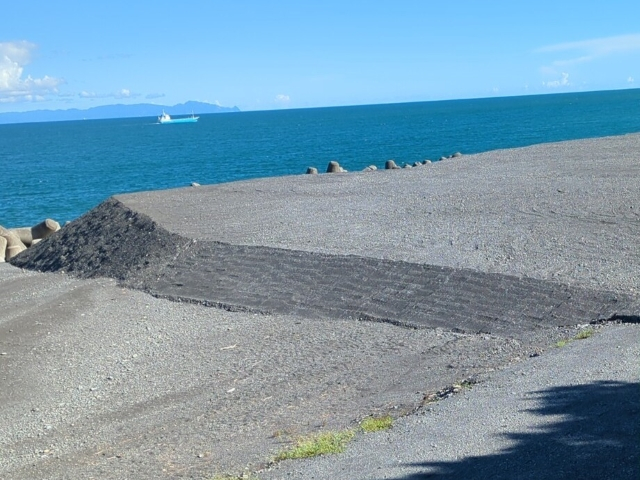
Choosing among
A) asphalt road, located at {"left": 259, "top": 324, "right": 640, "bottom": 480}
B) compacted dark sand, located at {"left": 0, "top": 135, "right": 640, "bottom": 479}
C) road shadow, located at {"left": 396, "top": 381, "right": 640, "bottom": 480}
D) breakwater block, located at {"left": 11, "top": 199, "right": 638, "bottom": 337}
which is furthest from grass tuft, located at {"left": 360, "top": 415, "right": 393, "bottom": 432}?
breakwater block, located at {"left": 11, "top": 199, "right": 638, "bottom": 337}

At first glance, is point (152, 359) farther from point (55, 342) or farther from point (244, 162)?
point (244, 162)

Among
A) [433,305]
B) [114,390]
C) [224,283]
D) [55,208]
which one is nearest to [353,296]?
[433,305]

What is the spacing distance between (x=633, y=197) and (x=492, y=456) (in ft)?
43.5

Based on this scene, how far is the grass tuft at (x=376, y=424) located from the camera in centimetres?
902

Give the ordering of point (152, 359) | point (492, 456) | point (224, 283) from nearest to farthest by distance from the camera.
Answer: point (492, 456)
point (152, 359)
point (224, 283)

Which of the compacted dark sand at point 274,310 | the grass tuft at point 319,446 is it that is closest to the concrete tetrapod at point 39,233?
the compacted dark sand at point 274,310

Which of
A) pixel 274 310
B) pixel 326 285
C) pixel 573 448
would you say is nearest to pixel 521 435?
pixel 573 448

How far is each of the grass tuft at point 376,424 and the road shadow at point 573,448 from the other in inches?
58.5

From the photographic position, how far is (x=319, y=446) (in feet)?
28.2

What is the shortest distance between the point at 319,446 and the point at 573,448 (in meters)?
2.40

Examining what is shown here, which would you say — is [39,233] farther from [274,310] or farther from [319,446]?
[319,446]

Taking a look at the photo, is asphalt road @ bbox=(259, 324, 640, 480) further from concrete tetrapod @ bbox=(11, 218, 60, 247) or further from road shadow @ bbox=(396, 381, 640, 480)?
concrete tetrapod @ bbox=(11, 218, 60, 247)

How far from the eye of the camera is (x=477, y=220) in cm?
1867

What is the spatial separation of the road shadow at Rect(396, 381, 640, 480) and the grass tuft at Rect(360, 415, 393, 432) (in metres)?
1.49
